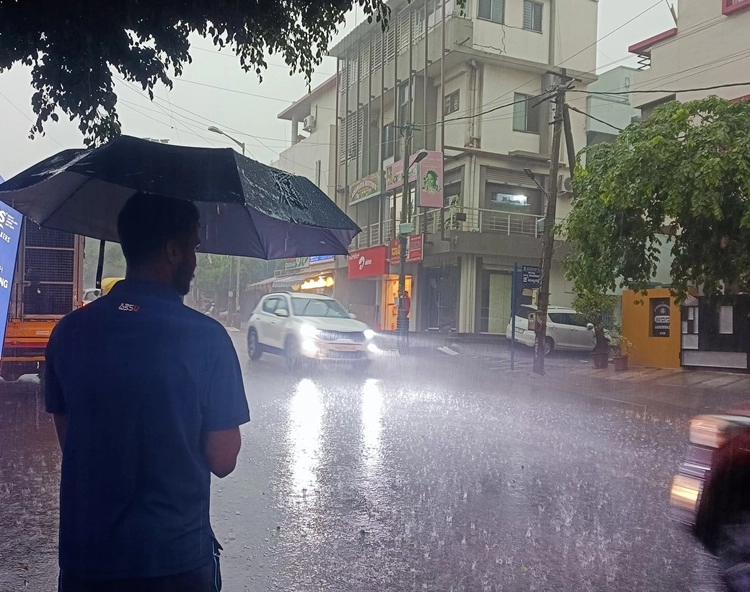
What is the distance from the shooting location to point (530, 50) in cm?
2981

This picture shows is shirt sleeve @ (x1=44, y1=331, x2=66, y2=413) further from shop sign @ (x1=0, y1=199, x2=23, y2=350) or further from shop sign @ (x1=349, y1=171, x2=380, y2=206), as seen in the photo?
shop sign @ (x1=349, y1=171, x2=380, y2=206)

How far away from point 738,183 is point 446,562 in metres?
10.9

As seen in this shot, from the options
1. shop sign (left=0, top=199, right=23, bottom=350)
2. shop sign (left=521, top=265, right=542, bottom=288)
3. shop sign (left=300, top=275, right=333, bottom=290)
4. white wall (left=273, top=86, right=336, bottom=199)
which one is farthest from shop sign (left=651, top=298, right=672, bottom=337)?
white wall (left=273, top=86, right=336, bottom=199)

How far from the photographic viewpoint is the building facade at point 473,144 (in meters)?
28.2

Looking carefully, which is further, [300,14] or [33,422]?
[33,422]

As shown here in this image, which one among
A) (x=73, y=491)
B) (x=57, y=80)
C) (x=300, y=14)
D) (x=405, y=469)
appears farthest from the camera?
(x=405, y=469)

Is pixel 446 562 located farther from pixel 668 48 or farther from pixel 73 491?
pixel 668 48

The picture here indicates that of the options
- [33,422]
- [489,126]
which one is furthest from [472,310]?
[33,422]

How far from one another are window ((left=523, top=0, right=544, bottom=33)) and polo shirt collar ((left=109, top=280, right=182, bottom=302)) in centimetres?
3040

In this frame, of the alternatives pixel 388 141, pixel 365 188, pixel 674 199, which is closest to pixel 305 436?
pixel 674 199

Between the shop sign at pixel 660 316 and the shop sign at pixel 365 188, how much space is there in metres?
15.2

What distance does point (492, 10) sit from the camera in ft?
95.3

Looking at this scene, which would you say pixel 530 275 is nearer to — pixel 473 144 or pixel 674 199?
pixel 674 199

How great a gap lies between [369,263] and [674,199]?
67.0 ft
